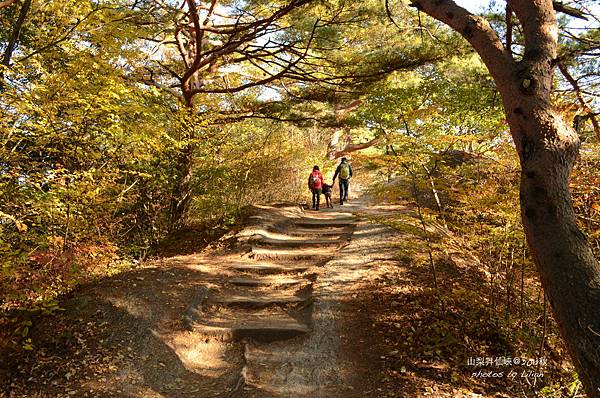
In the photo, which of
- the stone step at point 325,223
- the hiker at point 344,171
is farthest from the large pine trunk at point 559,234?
the hiker at point 344,171

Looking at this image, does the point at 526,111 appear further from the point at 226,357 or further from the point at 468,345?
the point at 226,357

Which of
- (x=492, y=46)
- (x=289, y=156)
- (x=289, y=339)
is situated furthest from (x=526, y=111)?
(x=289, y=156)

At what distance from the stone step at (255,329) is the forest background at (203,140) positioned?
1976 millimetres

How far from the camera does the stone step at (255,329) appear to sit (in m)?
4.73

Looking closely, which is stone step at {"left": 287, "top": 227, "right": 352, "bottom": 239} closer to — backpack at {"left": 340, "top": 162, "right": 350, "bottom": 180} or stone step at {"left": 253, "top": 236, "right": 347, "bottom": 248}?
stone step at {"left": 253, "top": 236, "right": 347, "bottom": 248}

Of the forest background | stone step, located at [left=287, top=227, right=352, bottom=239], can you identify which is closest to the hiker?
the forest background

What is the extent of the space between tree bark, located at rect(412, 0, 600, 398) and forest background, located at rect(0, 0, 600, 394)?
37cm

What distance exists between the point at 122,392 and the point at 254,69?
11077 mm

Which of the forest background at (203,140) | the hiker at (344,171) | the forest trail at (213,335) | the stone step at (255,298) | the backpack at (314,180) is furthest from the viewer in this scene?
the hiker at (344,171)

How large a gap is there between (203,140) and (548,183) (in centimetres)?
804

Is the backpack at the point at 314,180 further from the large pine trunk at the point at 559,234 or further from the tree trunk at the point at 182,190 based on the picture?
the large pine trunk at the point at 559,234

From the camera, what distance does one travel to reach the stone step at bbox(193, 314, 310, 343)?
15.5 ft

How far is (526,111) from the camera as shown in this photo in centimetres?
275

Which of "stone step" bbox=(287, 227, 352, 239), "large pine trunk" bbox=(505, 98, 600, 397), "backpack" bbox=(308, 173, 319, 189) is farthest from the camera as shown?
"backpack" bbox=(308, 173, 319, 189)
